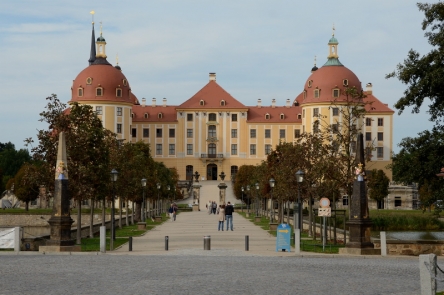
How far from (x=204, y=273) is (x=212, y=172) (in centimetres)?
11371

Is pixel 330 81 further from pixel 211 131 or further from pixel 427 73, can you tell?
pixel 427 73

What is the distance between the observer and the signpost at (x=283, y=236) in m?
30.1

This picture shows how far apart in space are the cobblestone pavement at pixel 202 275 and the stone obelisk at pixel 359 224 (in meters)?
1.65

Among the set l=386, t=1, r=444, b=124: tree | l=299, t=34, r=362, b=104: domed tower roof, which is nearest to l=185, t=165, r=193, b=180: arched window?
l=299, t=34, r=362, b=104: domed tower roof

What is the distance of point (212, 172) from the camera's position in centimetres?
13412

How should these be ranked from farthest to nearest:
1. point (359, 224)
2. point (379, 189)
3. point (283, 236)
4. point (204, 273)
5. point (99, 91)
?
point (99, 91)
point (379, 189)
point (283, 236)
point (359, 224)
point (204, 273)

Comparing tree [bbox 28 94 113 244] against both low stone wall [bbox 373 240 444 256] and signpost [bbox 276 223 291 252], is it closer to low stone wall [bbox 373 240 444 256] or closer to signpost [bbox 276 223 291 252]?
signpost [bbox 276 223 291 252]

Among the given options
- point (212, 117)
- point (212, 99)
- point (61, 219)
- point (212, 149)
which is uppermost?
point (212, 99)

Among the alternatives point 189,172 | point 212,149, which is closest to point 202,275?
point 189,172

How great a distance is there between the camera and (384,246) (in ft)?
93.6

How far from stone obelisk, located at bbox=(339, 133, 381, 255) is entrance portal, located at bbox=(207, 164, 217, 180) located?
103598 millimetres

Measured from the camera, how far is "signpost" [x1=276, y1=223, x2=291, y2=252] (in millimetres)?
30109

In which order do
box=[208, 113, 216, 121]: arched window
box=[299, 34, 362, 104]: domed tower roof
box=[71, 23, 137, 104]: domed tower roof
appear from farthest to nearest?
box=[208, 113, 216, 121]: arched window
box=[71, 23, 137, 104]: domed tower roof
box=[299, 34, 362, 104]: domed tower roof

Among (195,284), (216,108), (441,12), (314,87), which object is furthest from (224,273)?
(216,108)
